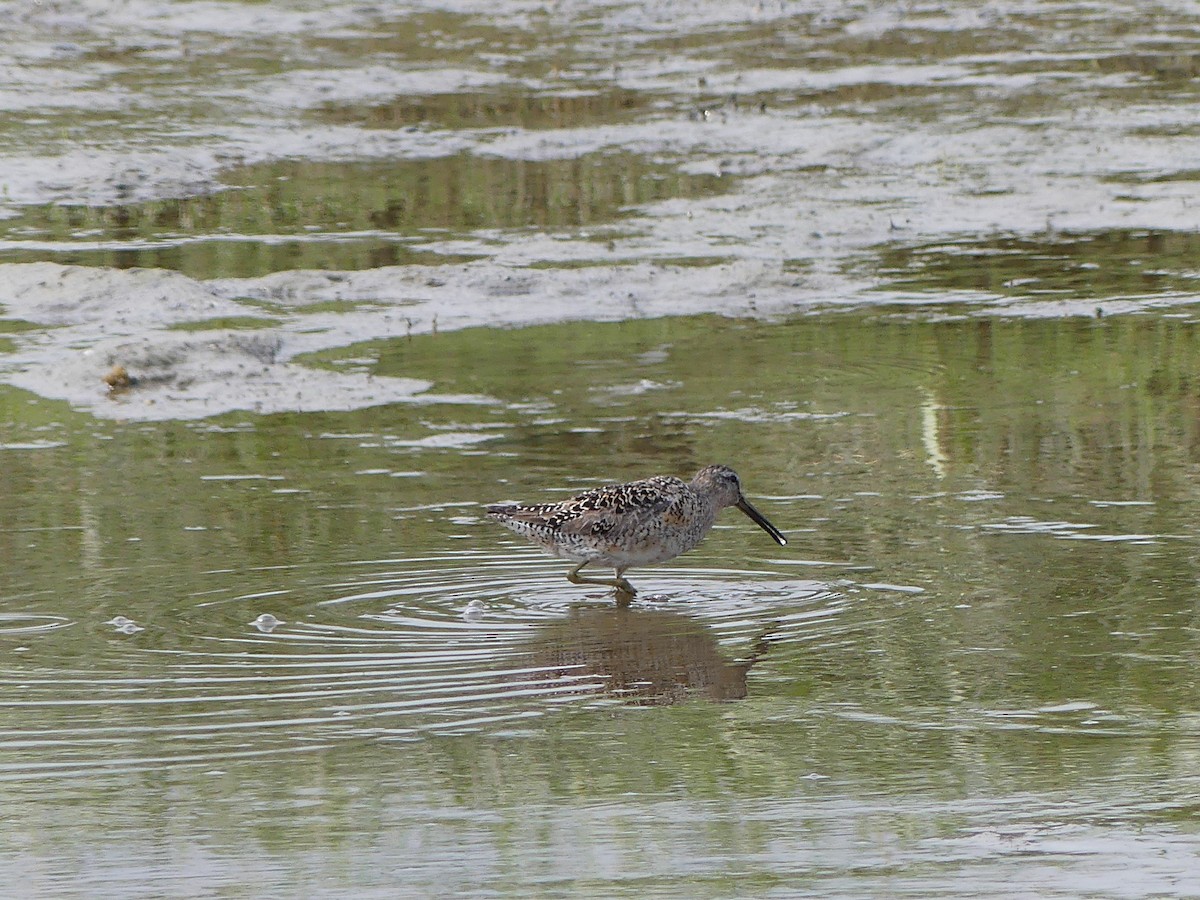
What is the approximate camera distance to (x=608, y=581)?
9.52 m

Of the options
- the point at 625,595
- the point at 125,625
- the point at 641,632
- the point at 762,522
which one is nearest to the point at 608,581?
the point at 625,595

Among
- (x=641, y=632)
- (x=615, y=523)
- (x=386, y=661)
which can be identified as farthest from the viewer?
(x=615, y=523)

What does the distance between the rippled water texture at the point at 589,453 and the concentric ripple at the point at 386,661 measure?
3 cm

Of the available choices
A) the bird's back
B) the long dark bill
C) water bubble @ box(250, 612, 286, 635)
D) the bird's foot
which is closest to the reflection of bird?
the bird's foot

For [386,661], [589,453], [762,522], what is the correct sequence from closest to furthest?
[386,661]
[762,522]
[589,453]

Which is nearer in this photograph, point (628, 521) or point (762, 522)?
point (628, 521)

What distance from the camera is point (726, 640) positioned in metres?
8.09

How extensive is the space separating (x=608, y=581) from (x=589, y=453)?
5.62ft

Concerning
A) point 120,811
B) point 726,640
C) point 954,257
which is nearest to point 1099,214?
point 954,257

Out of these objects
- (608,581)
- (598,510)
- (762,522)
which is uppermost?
(598,510)

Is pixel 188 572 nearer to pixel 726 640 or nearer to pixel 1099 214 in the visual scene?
pixel 726 640

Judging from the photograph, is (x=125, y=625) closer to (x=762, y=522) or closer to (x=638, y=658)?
(x=638, y=658)

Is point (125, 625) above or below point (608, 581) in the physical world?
above

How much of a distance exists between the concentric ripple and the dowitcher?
6.0 inches
